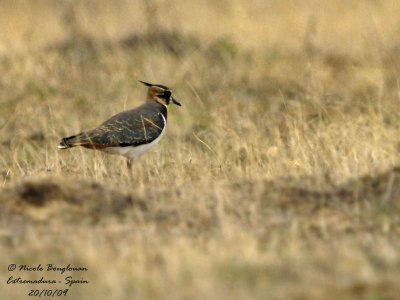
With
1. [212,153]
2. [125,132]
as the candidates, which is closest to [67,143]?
[125,132]

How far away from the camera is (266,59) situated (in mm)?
15906

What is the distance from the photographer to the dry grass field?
6.35 meters

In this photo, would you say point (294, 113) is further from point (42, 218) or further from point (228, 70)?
point (42, 218)

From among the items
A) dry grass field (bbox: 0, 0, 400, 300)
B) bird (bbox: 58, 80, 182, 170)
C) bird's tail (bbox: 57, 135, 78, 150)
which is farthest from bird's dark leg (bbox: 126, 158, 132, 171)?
bird's tail (bbox: 57, 135, 78, 150)

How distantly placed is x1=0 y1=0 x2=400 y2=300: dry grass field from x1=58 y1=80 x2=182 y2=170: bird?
21 centimetres

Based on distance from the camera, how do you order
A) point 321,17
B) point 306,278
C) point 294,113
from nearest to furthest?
point 306,278 < point 294,113 < point 321,17

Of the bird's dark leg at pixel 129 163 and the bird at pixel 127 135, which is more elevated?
the bird at pixel 127 135

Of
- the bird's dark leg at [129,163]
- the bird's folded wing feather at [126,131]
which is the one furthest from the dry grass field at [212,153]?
the bird's folded wing feather at [126,131]

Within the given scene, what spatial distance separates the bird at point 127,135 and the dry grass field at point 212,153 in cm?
21

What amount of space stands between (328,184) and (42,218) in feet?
7.15

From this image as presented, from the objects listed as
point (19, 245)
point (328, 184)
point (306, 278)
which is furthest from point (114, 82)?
point (306, 278)

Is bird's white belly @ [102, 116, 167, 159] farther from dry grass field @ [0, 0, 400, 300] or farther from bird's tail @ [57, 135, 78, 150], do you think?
bird's tail @ [57, 135, 78, 150]

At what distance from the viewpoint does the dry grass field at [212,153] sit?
6.35m

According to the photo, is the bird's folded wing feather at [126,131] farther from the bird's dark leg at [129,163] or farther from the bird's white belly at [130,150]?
the bird's dark leg at [129,163]
